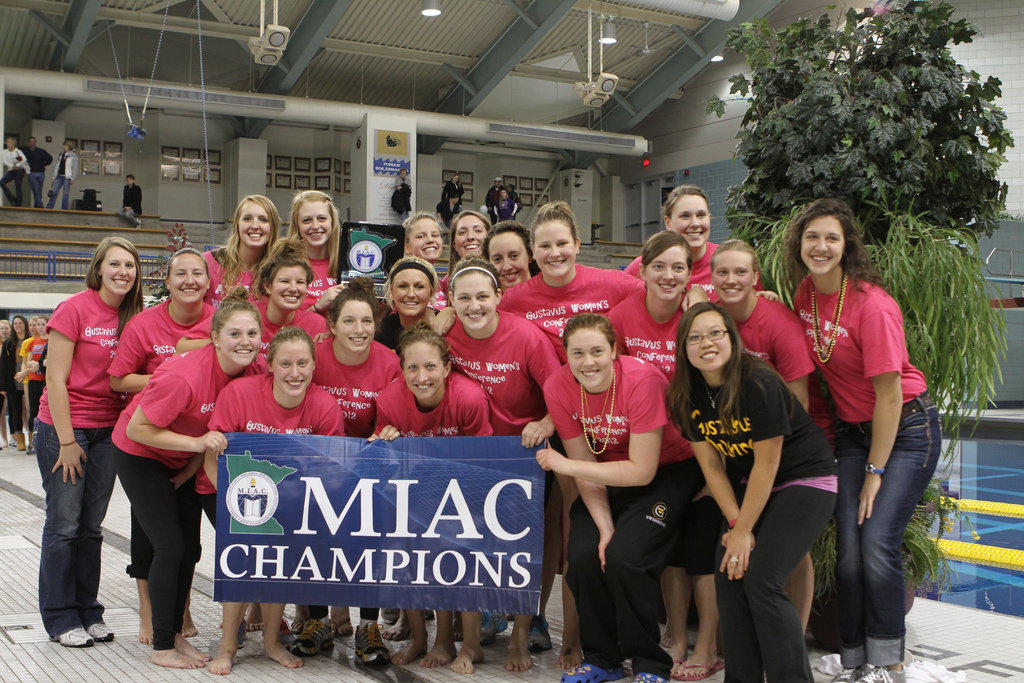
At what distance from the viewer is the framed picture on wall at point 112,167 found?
22.4 m

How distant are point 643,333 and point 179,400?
1815 millimetres

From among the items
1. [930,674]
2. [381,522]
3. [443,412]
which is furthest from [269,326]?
[930,674]

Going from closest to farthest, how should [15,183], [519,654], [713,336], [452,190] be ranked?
[713,336]
[519,654]
[15,183]
[452,190]

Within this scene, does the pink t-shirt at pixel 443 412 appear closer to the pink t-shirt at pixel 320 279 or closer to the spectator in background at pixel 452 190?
the pink t-shirt at pixel 320 279

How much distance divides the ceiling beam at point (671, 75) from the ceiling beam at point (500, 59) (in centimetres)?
406

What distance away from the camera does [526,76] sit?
23422 millimetres

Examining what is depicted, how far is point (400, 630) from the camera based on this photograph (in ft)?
12.7

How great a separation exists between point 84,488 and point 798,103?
3.65 m

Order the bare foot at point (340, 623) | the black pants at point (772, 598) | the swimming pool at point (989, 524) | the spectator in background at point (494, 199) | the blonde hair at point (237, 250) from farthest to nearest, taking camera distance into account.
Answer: the spectator in background at point (494, 199), the swimming pool at point (989, 524), the blonde hair at point (237, 250), the bare foot at point (340, 623), the black pants at point (772, 598)

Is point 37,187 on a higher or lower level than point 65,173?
lower

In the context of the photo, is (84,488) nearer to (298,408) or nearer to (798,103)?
(298,408)

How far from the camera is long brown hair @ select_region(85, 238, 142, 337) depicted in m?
3.66

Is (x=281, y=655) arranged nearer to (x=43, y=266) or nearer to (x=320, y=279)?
(x=320, y=279)

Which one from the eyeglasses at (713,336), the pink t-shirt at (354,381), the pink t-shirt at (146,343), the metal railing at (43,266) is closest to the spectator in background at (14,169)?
the metal railing at (43,266)
